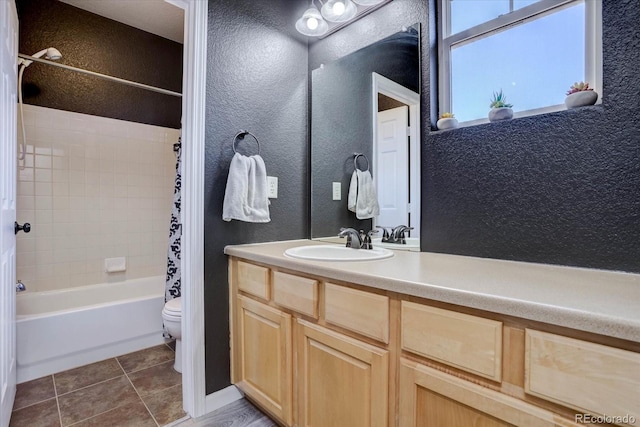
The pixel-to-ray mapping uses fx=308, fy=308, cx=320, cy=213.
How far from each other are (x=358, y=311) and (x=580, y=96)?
1.05 metres

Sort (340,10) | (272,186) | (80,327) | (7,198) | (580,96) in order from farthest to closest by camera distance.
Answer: (80,327), (272,186), (340,10), (7,198), (580,96)

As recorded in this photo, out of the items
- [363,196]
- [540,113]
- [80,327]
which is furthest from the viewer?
[80,327]

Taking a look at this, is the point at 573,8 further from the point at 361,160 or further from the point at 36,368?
the point at 36,368

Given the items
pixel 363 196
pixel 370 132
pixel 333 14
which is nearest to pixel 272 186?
pixel 363 196

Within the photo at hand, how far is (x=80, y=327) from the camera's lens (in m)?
2.05

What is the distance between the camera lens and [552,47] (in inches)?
45.8

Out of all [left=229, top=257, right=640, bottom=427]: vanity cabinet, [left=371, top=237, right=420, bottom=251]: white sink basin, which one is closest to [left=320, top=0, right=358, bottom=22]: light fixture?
[left=371, top=237, right=420, bottom=251]: white sink basin

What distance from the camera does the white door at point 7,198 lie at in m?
1.32

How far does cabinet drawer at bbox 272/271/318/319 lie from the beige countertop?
0.17ft

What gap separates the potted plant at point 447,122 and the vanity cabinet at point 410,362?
0.83 meters

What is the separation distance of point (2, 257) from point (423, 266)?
1.73 meters

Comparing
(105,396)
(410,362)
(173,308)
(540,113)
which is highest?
(540,113)

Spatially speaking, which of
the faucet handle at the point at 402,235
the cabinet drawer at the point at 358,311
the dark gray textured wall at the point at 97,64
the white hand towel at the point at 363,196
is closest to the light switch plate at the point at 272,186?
the white hand towel at the point at 363,196

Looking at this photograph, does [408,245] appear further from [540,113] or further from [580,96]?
[580,96]
